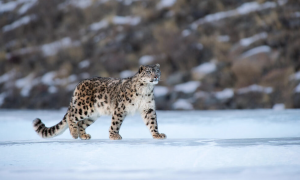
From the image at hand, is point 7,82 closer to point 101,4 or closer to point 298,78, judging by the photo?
point 101,4

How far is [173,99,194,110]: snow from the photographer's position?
49.0ft

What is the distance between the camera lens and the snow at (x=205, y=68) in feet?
54.1

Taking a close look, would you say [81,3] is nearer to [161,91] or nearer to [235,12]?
[235,12]

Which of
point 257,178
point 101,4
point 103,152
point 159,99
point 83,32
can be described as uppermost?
point 101,4

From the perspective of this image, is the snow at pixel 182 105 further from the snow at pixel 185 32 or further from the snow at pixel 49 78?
the snow at pixel 49 78

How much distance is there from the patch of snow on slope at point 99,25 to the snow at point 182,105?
22.1 ft

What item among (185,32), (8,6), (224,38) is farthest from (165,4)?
(8,6)

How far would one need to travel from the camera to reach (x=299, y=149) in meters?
5.21

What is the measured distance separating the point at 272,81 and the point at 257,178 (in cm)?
1196

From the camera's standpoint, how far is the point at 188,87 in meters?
16.0

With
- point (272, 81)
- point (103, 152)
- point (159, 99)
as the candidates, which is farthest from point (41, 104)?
point (103, 152)

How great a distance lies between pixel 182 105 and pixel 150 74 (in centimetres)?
893

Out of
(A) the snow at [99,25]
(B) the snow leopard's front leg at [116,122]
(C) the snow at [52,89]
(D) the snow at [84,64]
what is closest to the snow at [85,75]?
(D) the snow at [84,64]

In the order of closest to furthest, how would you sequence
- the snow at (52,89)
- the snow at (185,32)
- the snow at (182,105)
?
the snow at (182,105) → the snow at (52,89) → the snow at (185,32)
